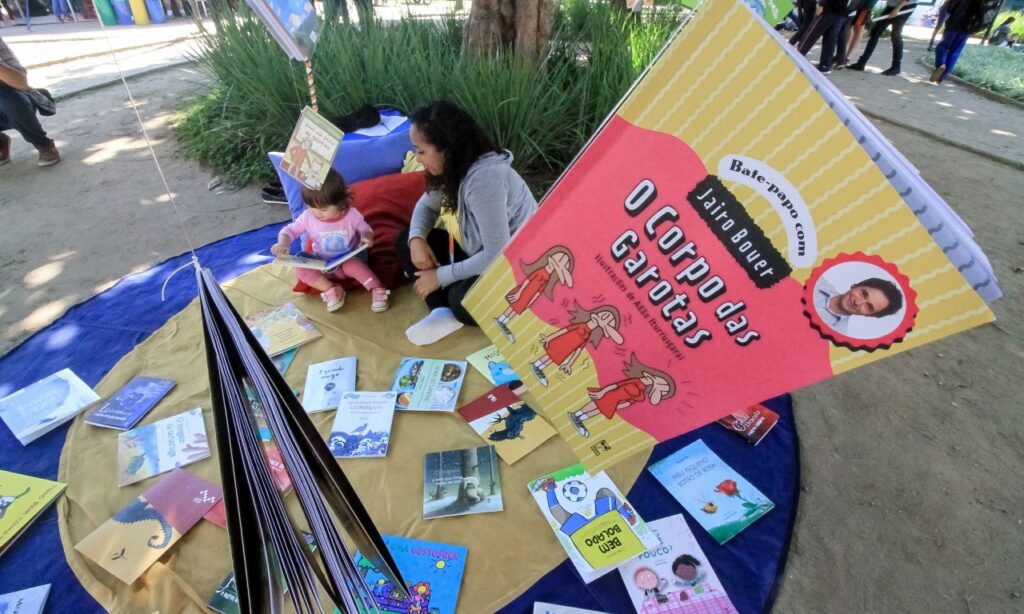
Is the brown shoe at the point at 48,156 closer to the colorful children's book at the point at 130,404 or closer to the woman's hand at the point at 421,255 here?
the colorful children's book at the point at 130,404

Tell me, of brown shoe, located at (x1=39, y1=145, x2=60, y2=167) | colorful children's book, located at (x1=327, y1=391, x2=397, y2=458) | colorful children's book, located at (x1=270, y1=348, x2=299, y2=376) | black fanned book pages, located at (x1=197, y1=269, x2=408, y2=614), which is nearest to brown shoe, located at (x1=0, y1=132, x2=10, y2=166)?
brown shoe, located at (x1=39, y1=145, x2=60, y2=167)

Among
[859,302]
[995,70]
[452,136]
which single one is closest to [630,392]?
[859,302]

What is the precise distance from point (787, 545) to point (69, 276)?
11.1 feet

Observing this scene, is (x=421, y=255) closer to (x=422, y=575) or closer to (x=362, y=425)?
(x=362, y=425)

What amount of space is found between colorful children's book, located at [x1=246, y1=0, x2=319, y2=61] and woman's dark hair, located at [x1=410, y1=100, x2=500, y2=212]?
0.42m

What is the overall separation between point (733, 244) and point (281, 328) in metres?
1.99

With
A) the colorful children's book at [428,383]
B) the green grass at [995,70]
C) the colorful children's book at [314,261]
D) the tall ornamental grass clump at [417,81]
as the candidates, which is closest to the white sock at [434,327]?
the colorful children's book at [428,383]

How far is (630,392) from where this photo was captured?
2.67 ft

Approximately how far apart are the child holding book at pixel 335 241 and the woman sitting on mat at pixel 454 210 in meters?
0.18

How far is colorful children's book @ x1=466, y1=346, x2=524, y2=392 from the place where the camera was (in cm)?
188

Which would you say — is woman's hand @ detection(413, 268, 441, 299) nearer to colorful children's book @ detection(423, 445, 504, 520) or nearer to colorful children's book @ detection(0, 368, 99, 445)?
colorful children's book @ detection(423, 445, 504, 520)

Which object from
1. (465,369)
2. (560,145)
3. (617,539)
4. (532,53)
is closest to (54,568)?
(465,369)

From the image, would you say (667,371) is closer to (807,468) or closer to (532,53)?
(807,468)

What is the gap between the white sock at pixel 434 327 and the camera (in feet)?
6.91
